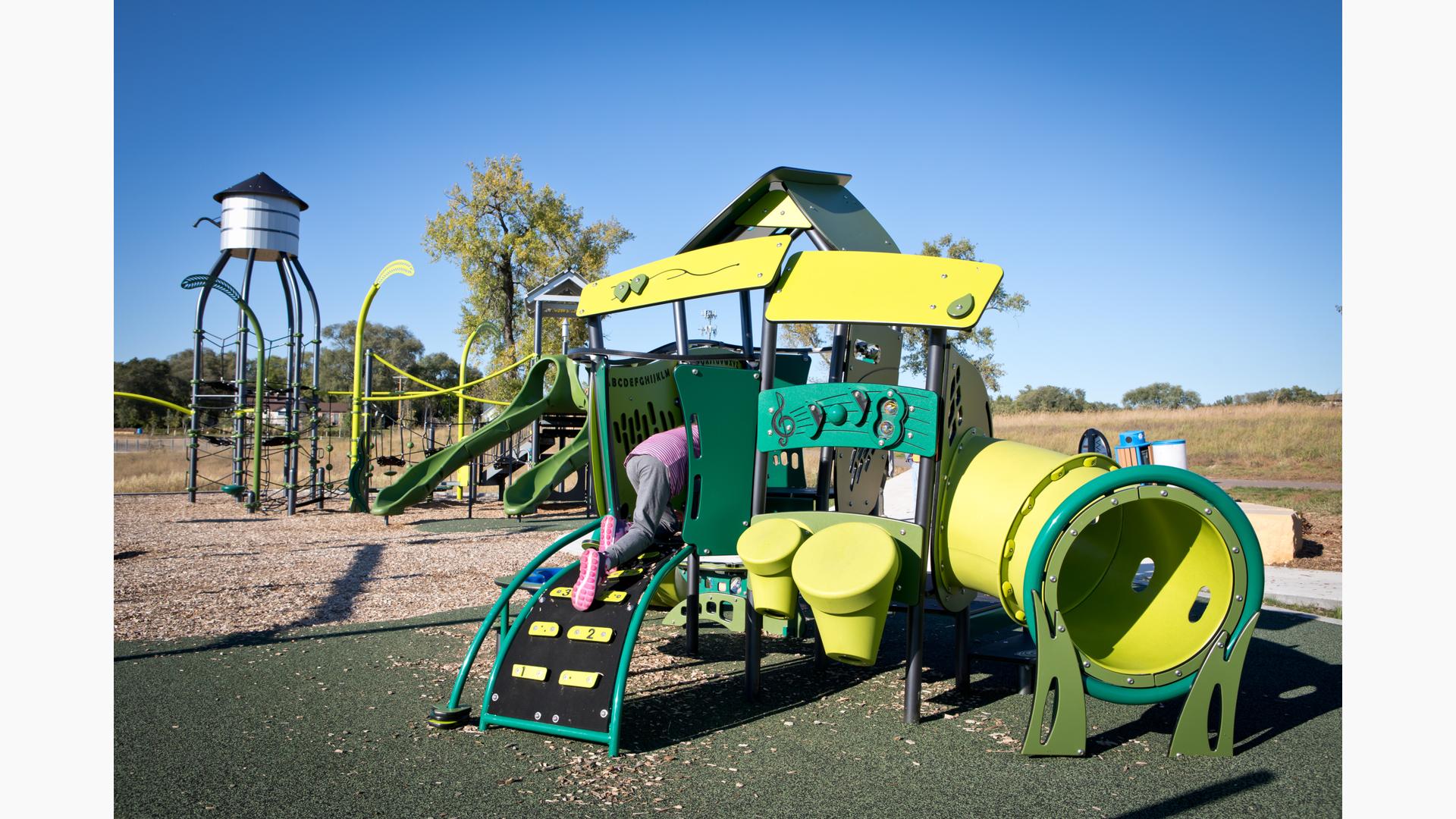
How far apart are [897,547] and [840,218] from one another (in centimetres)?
244

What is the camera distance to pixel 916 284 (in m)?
4.55

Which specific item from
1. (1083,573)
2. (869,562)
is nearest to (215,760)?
(869,562)

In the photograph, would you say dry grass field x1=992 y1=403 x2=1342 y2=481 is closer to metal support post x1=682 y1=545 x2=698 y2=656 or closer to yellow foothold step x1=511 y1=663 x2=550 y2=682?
metal support post x1=682 y1=545 x2=698 y2=656

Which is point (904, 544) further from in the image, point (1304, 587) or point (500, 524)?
point (500, 524)

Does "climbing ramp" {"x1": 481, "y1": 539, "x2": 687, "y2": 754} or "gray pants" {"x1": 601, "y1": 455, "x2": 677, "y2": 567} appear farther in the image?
"gray pants" {"x1": 601, "y1": 455, "x2": 677, "y2": 567}

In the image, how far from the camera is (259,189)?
1622 cm

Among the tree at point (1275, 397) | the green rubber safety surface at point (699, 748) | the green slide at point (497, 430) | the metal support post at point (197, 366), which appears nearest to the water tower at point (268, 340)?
the metal support post at point (197, 366)

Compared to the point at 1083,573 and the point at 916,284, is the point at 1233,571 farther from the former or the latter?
the point at 916,284

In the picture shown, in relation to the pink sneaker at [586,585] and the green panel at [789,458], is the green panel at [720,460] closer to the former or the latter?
the pink sneaker at [586,585]

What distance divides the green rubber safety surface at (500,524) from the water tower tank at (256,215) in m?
6.10

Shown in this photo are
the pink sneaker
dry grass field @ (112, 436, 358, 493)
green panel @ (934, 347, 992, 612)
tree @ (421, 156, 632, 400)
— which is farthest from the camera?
tree @ (421, 156, 632, 400)

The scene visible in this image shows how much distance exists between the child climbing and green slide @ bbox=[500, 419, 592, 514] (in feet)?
16.5

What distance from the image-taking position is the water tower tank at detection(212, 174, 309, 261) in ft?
53.3

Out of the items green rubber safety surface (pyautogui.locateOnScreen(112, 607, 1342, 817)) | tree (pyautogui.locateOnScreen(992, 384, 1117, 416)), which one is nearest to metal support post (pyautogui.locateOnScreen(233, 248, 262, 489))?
green rubber safety surface (pyautogui.locateOnScreen(112, 607, 1342, 817))
